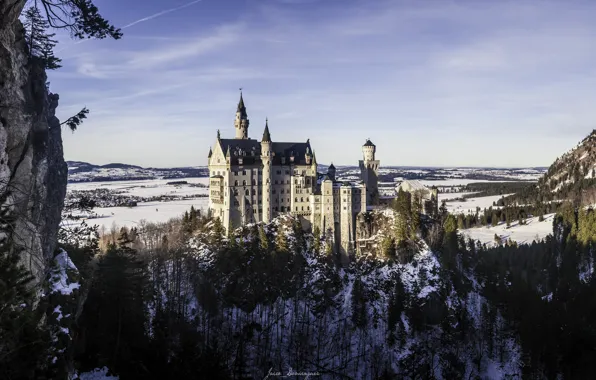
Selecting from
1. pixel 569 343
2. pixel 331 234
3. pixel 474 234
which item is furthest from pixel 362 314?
pixel 474 234

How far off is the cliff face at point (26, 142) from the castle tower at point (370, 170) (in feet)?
→ 252

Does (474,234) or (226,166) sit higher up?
(226,166)

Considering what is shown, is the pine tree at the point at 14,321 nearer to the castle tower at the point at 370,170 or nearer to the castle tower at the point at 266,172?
the castle tower at the point at 266,172

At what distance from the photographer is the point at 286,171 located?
3829 inches

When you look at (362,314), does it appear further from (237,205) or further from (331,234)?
(237,205)

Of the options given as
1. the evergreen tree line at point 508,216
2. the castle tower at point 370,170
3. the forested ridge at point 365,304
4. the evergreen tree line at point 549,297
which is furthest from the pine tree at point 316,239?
the evergreen tree line at point 508,216

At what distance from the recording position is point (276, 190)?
95812 millimetres

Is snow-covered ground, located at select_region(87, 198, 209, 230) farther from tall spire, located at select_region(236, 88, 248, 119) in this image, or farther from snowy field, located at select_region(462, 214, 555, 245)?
snowy field, located at select_region(462, 214, 555, 245)

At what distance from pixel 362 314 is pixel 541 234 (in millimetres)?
92464

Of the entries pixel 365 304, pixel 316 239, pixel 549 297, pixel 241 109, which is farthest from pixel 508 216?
pixel 241 109

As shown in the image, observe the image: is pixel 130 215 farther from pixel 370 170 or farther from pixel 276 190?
pixel 370 170

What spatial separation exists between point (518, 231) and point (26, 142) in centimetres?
15366

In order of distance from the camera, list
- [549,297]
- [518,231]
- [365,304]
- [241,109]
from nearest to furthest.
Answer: [365,304] → [549,297] → [241,109] → [518,231]

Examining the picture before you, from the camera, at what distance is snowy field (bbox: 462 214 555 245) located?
138375mm
